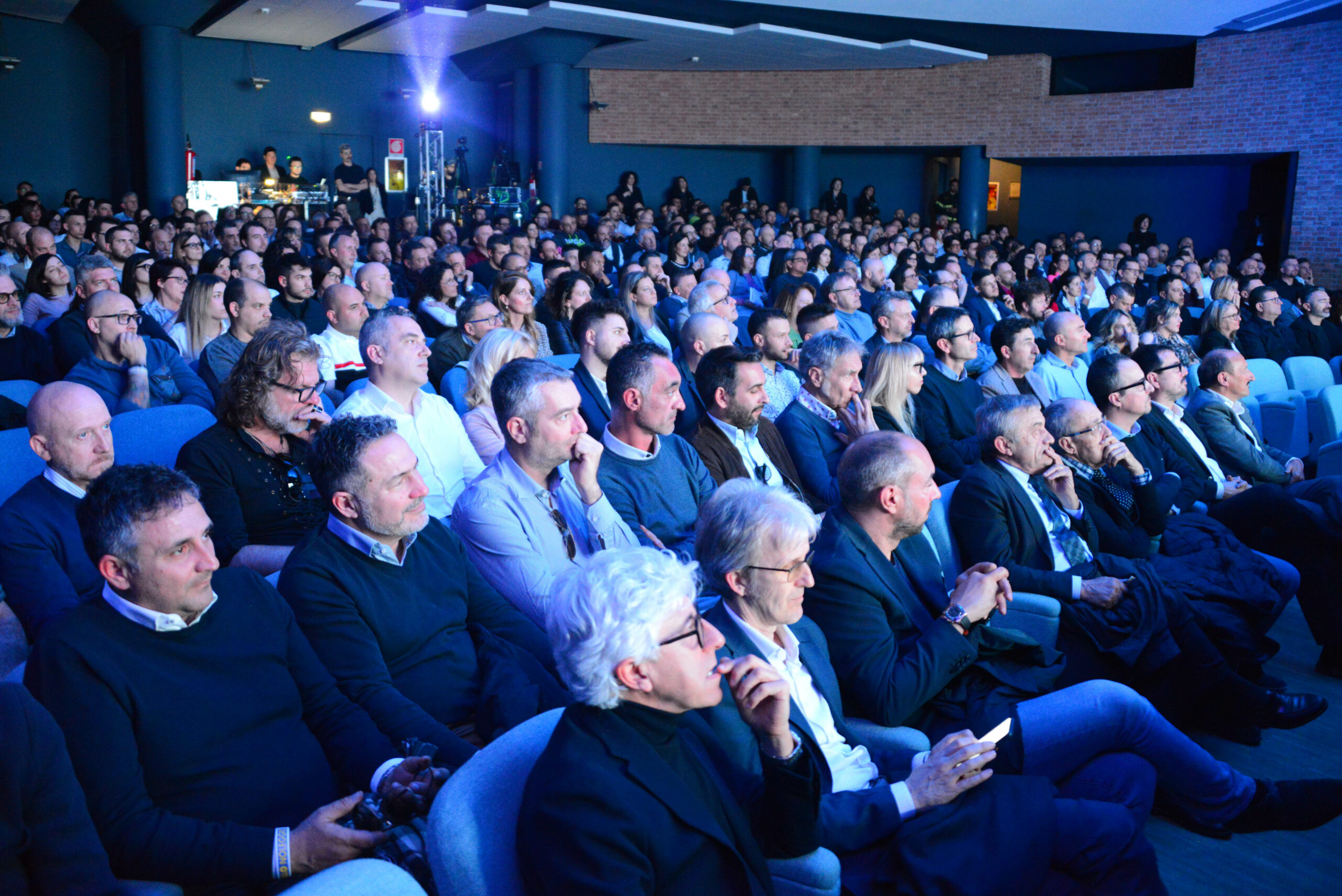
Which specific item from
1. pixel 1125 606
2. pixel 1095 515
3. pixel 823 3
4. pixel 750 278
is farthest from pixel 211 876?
pixel 823 3

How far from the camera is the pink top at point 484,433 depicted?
342 centimetres

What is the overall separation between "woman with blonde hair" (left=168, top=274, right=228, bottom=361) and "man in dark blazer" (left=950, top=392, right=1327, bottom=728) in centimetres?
316

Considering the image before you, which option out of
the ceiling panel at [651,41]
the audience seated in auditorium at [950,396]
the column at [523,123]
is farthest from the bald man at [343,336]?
the column at [523,123]

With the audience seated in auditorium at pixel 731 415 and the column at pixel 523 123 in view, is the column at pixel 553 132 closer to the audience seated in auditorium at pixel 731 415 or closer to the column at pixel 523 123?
the column at pixel 523 123

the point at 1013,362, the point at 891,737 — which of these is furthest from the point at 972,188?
the point at 891,737

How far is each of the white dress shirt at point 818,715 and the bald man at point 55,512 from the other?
1412 millimetres

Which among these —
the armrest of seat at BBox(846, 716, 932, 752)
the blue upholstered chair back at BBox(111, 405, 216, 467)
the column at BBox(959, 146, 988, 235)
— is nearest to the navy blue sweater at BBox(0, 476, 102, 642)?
the blue upholstered chair back at BBox(111, 405, 216, 467)

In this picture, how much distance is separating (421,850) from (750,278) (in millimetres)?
7602

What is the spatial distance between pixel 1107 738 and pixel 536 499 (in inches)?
55.1

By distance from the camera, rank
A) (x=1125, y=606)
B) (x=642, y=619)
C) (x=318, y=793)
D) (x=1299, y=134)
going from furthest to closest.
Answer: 1. (x=1299, y=134)
2. (x=1125, y=606)
3. (x=318, y=793)
4. (x=642, y=619)

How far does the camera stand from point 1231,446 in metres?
4.32

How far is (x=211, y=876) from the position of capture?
1.54 meters

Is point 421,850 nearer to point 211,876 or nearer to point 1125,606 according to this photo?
point 211,876

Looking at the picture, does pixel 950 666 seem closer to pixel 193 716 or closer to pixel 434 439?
pixel 193 716
